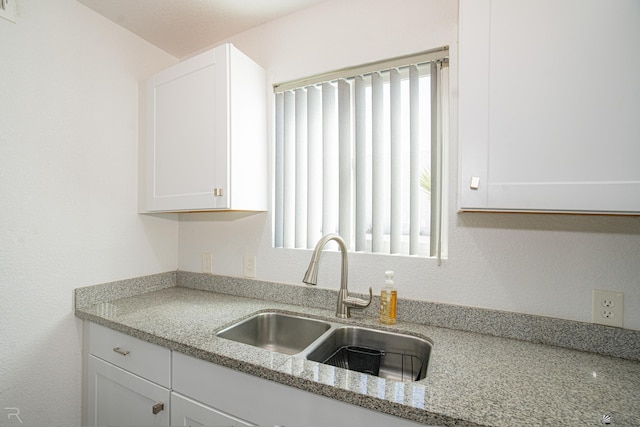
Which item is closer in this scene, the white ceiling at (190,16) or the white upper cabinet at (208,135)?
the white upper cabinet at (208,135)

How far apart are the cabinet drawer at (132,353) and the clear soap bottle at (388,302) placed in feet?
2.72

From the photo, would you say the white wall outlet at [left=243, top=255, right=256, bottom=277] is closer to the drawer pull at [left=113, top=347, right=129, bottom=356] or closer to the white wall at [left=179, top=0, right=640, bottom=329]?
the white wall at [left=179, top=0, right=640, bottom=329]

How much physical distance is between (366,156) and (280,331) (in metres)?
0.92

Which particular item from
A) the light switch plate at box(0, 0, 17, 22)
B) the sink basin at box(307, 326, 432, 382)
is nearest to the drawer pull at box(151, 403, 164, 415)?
the sink basin at box(307, 326, 432, 382)

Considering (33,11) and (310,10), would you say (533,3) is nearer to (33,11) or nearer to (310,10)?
(310,10)

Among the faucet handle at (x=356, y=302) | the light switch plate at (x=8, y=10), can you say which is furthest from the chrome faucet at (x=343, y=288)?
the light switch plate at (x=8, y=10)

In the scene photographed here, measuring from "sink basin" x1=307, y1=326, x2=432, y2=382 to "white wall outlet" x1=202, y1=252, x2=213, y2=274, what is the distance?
0.96 metres

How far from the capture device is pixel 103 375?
1.31m

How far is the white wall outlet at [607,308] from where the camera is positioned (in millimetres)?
957

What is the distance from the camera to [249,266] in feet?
5.40

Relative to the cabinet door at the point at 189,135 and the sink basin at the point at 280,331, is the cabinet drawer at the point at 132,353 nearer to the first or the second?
the sink basin at the point at 280,331

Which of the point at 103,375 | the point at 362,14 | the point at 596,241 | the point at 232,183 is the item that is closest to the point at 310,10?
the point at 362,14
